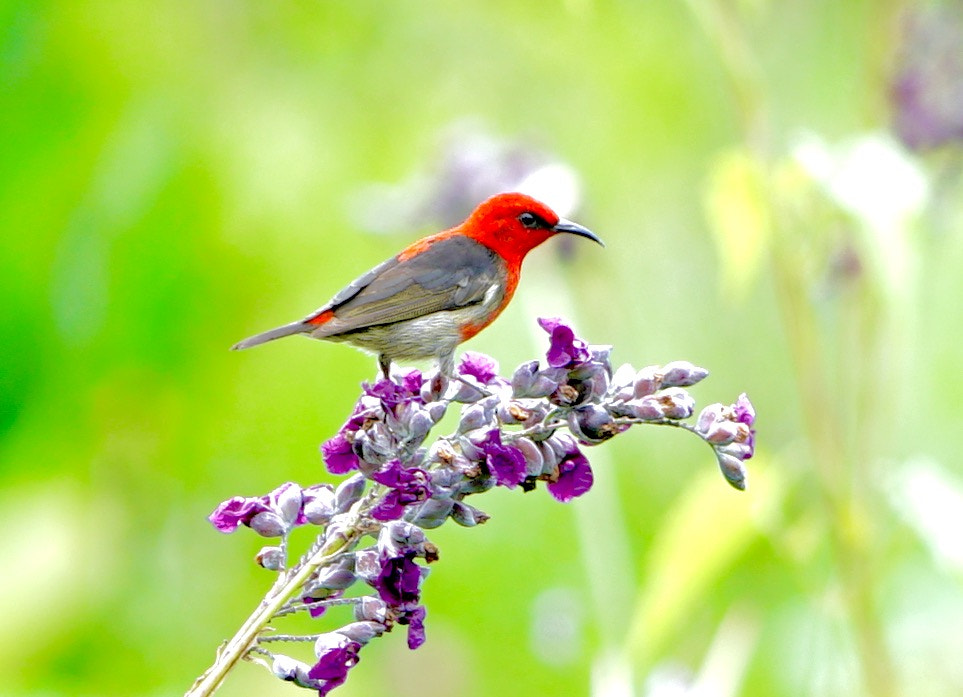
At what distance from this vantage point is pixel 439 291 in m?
3.38

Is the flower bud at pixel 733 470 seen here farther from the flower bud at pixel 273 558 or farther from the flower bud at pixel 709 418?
the flower bud at pixel 273 558

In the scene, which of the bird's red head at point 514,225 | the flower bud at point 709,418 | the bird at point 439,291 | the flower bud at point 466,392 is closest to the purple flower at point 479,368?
the flower bud at point 466,392

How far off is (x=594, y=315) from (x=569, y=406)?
145 inches

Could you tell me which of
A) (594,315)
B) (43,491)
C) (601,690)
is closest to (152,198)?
(43,491)

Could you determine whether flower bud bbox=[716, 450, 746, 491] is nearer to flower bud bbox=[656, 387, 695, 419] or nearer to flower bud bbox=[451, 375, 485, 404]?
flower bud bbox=[656, 387, 695, 419]

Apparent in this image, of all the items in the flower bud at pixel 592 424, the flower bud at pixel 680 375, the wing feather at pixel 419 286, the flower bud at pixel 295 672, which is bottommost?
the flower bud at pixel 295 672

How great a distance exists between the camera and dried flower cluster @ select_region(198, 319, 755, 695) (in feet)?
6.11

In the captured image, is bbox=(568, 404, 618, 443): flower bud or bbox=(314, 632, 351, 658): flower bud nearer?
bbox=(314, 632, 351, 658): flower bud

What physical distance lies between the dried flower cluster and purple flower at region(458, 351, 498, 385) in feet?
0.47

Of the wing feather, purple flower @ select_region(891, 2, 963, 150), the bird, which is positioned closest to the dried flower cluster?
the bird

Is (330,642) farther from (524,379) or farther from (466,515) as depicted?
(524,379)

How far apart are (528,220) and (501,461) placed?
1.88 metres

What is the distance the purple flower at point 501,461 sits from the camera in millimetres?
1918

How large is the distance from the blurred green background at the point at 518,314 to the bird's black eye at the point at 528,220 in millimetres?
557
